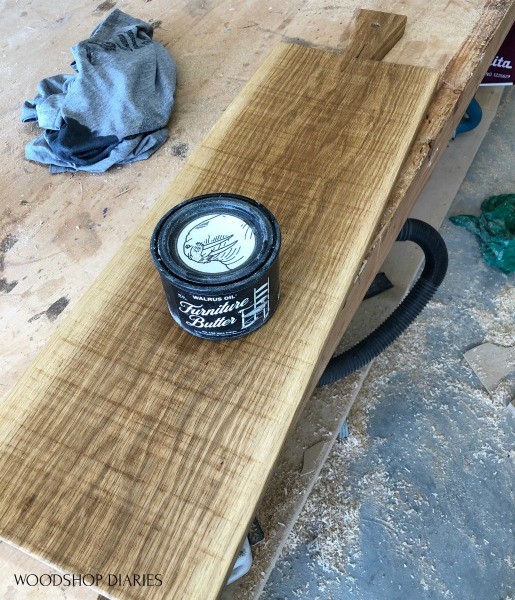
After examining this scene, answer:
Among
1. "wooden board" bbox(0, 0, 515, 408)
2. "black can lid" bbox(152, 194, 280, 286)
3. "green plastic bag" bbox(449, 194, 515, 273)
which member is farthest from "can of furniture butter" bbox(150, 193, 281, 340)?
"green plastic bag" bbox(449, 194, 515, 273)

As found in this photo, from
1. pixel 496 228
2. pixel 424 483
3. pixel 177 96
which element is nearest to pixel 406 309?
pixel 424 483

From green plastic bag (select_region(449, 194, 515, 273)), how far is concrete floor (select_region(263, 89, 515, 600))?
0.30ft

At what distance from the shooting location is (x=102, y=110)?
1018 millimetres

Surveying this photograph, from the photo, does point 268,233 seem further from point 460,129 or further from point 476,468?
point 460,129

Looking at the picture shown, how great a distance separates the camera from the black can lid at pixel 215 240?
620mm

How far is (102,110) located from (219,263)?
1.81ft

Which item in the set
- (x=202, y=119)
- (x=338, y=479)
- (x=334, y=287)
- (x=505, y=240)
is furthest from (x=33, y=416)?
(x=505, y=240)

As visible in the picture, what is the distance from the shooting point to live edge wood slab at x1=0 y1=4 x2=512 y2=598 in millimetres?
566

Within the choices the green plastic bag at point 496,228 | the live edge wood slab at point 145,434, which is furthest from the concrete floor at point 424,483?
the live edge wood slab at point 145,434

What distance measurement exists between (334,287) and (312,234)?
0.32 feet

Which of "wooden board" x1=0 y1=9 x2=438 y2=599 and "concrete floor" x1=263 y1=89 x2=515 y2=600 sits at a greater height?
Result: "wooden board" x1=0 y1=9 x2=438 y2=599

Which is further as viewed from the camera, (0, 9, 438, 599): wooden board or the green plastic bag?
the green plastic bag

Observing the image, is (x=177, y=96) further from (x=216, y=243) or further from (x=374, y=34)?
(x=216, y=243)

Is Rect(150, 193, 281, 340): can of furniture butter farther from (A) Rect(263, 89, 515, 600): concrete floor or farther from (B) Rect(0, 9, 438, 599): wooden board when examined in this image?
(A) Rect(263, 89, 515, 600): concrete floor
